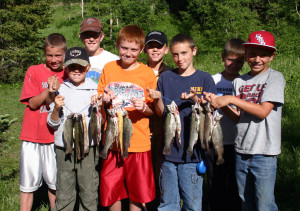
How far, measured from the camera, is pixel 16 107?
42.3ft

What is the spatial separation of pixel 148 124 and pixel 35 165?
191cm

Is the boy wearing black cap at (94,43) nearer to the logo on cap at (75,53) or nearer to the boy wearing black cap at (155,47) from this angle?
the boy wearing black cap at (155,47)

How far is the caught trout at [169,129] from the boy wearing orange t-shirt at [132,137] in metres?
0.48

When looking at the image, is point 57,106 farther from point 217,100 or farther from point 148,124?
point 217,100

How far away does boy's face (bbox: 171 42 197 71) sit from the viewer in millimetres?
4133

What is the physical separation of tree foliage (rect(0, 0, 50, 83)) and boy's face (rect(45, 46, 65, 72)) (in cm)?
1447

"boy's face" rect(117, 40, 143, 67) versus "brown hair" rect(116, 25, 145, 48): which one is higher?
"brown hair" rect(116, 25, 145, 48)

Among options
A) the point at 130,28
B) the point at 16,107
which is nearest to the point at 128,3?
the point at 16,107

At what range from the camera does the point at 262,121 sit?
12.3ft

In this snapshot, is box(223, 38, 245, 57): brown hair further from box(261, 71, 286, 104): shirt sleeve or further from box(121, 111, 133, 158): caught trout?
box(121, 111, 133, 158): caught trout

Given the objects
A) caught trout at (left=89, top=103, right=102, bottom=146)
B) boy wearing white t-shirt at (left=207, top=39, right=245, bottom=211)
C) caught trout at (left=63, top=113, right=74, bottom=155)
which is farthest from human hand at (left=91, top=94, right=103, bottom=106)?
boy wearing white t-shirt at (left=207, top=39, right=245, bottom=211)

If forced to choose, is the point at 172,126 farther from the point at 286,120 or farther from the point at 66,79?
the point at 286,120

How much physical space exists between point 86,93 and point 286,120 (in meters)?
6.74

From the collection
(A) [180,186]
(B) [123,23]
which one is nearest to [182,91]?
(A) [180,186]
